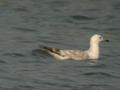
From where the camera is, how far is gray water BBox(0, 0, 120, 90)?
1532 centimetres

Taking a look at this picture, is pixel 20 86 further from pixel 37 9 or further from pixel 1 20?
pixel 37 9

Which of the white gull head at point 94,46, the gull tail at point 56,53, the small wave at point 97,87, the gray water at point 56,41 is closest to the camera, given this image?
the small wave at point 97,87

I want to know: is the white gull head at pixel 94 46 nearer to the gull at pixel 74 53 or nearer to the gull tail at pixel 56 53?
the gull at pixel 74 53

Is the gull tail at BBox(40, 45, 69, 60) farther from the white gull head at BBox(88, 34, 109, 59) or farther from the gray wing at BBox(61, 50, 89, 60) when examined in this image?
the white gull head at BBox(88, 34, 109, 59)

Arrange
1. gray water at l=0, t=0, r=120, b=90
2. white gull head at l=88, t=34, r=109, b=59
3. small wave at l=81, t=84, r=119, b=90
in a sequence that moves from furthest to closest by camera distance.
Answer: white gull head at l=88, t=34, r=109, b=59, gray water at l=0, t=0, r=120, b=90, small wave at l=81, t=84, r=119, b=90

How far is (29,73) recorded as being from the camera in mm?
15820

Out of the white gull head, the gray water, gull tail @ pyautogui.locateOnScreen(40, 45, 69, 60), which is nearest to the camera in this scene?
the gray water

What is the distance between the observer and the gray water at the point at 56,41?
50.3ft

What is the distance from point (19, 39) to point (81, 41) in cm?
199

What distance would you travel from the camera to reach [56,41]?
19953 millimetres

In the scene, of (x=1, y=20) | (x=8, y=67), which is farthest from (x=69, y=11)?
(x=8, y=67)

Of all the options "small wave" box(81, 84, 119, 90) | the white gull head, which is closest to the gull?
the white gull head

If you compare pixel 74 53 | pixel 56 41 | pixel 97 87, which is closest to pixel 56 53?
pixel 74 53

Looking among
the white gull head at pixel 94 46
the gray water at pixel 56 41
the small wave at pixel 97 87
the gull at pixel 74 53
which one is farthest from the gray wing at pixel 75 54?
the small wave at pixel 97 87
